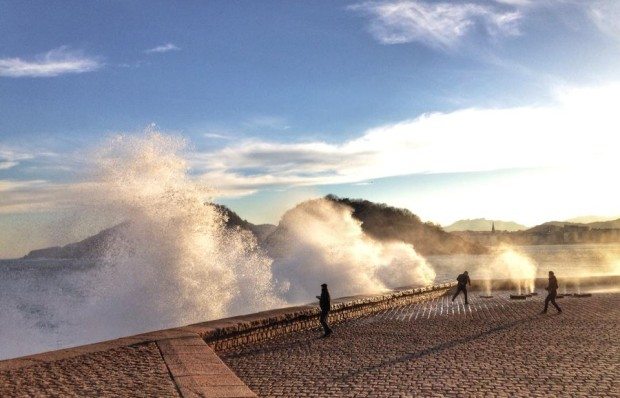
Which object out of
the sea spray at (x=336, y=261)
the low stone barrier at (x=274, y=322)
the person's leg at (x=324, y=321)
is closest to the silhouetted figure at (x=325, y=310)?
the person's leg at (x=324, y=321)

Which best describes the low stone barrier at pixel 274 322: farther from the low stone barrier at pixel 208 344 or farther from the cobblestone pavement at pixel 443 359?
the cobblestone pavement at pixel 443 359

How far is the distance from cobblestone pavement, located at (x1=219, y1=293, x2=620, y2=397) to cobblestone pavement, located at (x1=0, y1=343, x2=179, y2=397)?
1297 millimetres

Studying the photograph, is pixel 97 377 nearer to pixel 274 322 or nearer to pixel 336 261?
pixel 274 322

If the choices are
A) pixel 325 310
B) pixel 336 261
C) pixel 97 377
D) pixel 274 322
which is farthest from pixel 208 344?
pixel 336 261

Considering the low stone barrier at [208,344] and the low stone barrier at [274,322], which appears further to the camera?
the low stone barrier at [274,322]

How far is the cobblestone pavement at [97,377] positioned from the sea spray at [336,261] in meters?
21.2

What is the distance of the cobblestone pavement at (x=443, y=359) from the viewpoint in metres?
7.04

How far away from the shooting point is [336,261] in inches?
1341

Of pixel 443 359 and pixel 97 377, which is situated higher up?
pixel 97 377

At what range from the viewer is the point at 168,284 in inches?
746

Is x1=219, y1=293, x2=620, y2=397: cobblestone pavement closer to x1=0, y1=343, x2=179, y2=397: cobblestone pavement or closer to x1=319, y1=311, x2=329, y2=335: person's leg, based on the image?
x1=319, y1=311, x2=329, y2=335: person's leg

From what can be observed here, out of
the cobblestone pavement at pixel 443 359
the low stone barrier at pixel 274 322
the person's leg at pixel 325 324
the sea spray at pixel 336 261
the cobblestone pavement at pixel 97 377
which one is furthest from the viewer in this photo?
the sea spray at pixel 336 261

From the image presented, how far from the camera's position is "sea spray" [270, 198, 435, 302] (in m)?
33.0

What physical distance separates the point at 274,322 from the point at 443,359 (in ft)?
14.3
